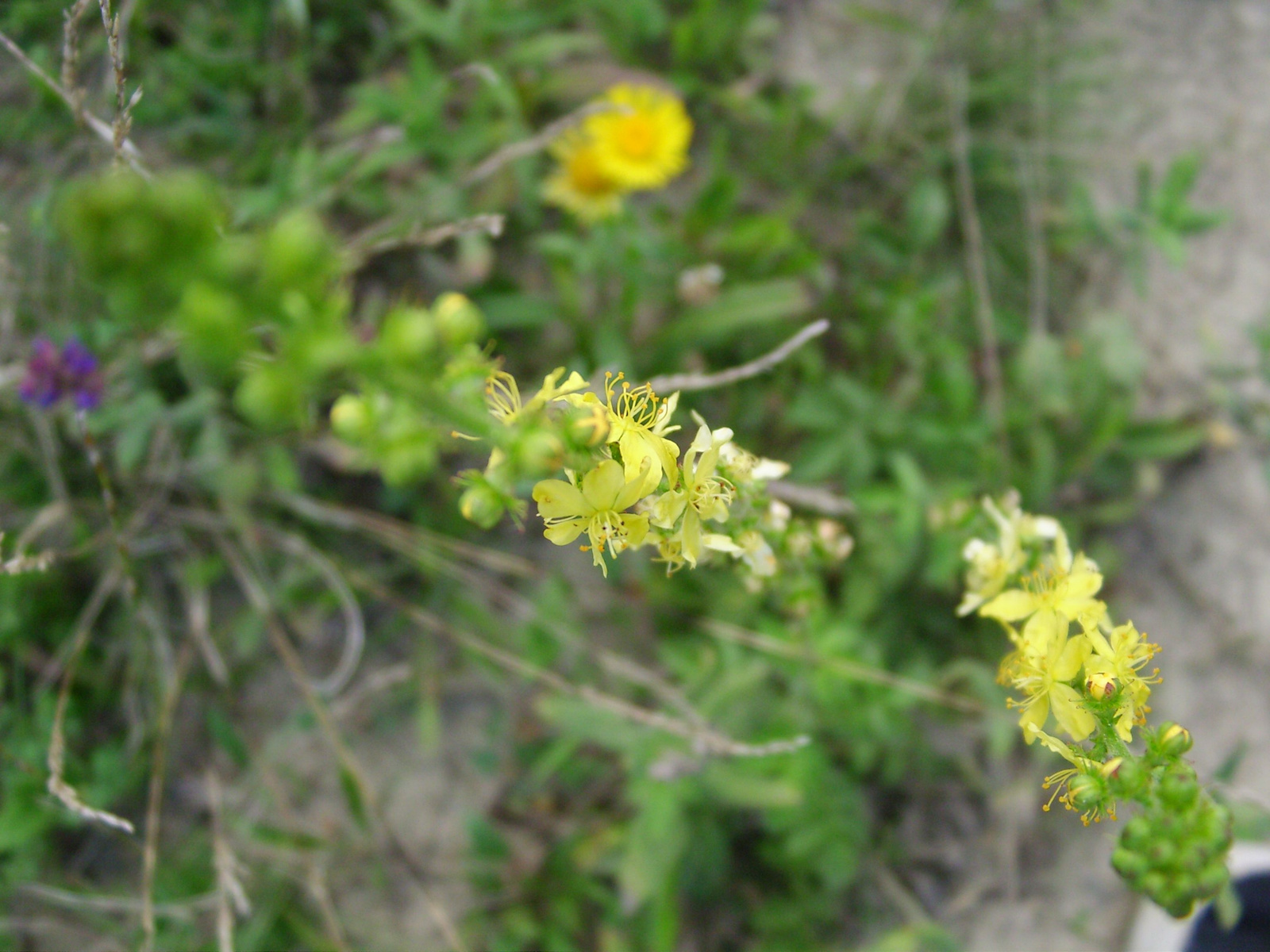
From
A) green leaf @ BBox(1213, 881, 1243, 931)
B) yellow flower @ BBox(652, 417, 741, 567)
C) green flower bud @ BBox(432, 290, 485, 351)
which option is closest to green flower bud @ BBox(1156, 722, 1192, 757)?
yellow flower @ BBox(652, 417, 741, 567)

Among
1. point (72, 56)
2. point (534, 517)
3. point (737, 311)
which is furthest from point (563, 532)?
point (737, 311)

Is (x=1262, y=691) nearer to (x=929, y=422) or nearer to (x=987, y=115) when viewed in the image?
(x=929, y=422)

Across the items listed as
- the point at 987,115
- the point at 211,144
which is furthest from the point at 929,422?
A: the point at 211,144

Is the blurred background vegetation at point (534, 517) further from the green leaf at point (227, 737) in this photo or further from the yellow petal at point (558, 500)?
the yellow petal at point (558, 500)

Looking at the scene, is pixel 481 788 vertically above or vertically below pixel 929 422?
below

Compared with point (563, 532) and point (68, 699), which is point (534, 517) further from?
point (563, 532)

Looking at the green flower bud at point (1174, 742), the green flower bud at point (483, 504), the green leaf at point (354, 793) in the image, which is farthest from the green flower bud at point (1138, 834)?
the green leaf at point (354, 793)
